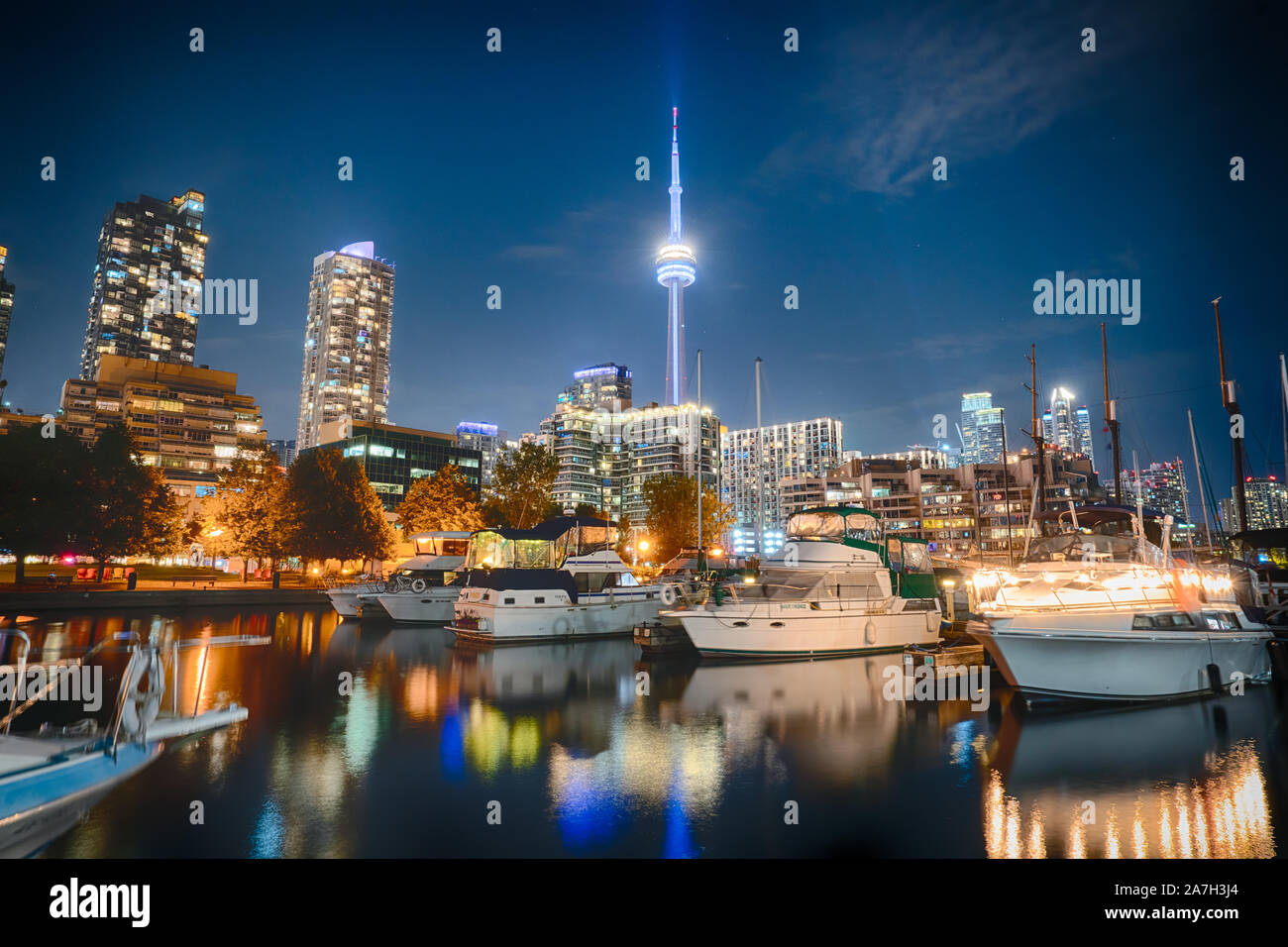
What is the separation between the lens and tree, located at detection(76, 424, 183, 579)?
37875 mm

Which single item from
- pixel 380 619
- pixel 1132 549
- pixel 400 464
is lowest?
pixel 380 619

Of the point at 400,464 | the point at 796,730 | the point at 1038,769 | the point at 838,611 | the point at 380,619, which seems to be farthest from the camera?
the point at 400,464

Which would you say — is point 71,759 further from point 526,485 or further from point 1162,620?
point 526,485

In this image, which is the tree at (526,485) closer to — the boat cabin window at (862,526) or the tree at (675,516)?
the tree at (675,516)

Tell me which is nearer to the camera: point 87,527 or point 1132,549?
point 1132,549

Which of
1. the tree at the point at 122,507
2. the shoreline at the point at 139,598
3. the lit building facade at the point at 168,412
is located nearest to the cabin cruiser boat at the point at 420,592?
the shoreline at the point at 139,598

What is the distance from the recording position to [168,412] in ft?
403

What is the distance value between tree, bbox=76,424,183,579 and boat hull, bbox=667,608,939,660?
36674 mm

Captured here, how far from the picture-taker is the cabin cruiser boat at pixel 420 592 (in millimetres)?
29928

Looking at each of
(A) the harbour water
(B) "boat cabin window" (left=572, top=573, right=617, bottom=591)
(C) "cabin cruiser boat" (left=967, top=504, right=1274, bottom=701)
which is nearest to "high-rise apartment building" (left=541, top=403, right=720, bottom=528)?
(B) "boat cabin window" (left=572, top=573, right=617, bottom=591)

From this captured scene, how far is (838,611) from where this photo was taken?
21.0 meters

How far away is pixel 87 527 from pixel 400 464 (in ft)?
289
